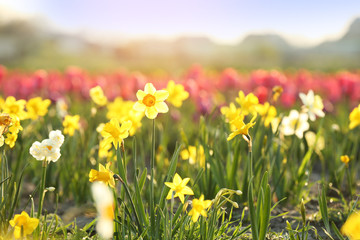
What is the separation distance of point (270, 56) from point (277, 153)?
80.4 feet

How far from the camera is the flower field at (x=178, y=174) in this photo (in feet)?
4.71

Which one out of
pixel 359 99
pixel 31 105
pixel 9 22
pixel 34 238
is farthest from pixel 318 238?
pixel 9 22

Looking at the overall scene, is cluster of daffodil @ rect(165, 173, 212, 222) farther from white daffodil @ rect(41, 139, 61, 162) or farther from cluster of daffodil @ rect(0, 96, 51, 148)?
cluster of daffodil @ rect(0, 96, 51, 148)

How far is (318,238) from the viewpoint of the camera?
1850 millimetres

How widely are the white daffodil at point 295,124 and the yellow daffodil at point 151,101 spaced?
1079mm

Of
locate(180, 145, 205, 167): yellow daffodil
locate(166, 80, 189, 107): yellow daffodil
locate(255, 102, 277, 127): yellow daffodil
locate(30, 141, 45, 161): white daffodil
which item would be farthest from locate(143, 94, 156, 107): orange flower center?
locate(255, 102, 277, 127): yellow daffodil

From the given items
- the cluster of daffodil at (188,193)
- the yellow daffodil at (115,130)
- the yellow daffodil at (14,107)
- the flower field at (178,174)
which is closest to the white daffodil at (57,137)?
the flower field at (178,174)

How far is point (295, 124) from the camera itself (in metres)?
2.37

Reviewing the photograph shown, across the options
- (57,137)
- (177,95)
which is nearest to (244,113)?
(177,95)

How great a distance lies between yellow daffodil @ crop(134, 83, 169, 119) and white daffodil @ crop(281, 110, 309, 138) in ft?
3.54

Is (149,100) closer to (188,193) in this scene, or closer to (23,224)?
(188,193)

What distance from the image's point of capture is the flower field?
144cm

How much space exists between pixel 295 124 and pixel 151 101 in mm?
1195

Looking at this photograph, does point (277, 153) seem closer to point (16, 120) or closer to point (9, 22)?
point (16, 120)
